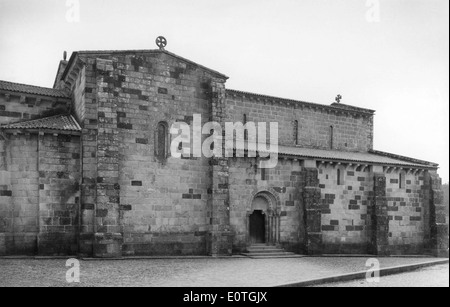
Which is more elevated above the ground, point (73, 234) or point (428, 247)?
point (73, 234)

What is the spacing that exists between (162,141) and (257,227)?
662 cm

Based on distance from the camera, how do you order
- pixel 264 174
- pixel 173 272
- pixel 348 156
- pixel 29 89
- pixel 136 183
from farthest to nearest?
pixel 348 156 → pixel 264 174 → pixel 29 89 → pixel 136 183 → pixel 173 272

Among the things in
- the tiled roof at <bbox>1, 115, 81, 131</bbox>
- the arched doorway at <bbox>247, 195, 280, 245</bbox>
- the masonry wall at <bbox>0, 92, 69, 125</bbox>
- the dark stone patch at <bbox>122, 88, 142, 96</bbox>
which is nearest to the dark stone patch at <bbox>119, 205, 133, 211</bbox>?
the tiled roof at <bbox>1, 115, 81, 131</bbox>

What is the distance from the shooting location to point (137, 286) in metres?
12.7

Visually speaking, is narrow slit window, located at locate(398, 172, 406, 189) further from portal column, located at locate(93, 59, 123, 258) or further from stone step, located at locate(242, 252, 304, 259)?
portal column, located at locate(93, 59, 123, 258)

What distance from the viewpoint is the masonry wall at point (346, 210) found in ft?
80.3

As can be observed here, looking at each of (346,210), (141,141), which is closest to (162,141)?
(141,141)

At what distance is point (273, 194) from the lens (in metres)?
23.0

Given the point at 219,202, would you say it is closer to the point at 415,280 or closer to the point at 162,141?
the point at 162,141

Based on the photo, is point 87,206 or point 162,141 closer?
point 87,206

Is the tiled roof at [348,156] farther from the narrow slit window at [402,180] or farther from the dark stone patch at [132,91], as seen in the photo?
the dark stone patch at [132,91]

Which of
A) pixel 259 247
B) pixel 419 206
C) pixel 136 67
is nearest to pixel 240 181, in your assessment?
pixel 259 247

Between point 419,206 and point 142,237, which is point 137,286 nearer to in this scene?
point 142,237
